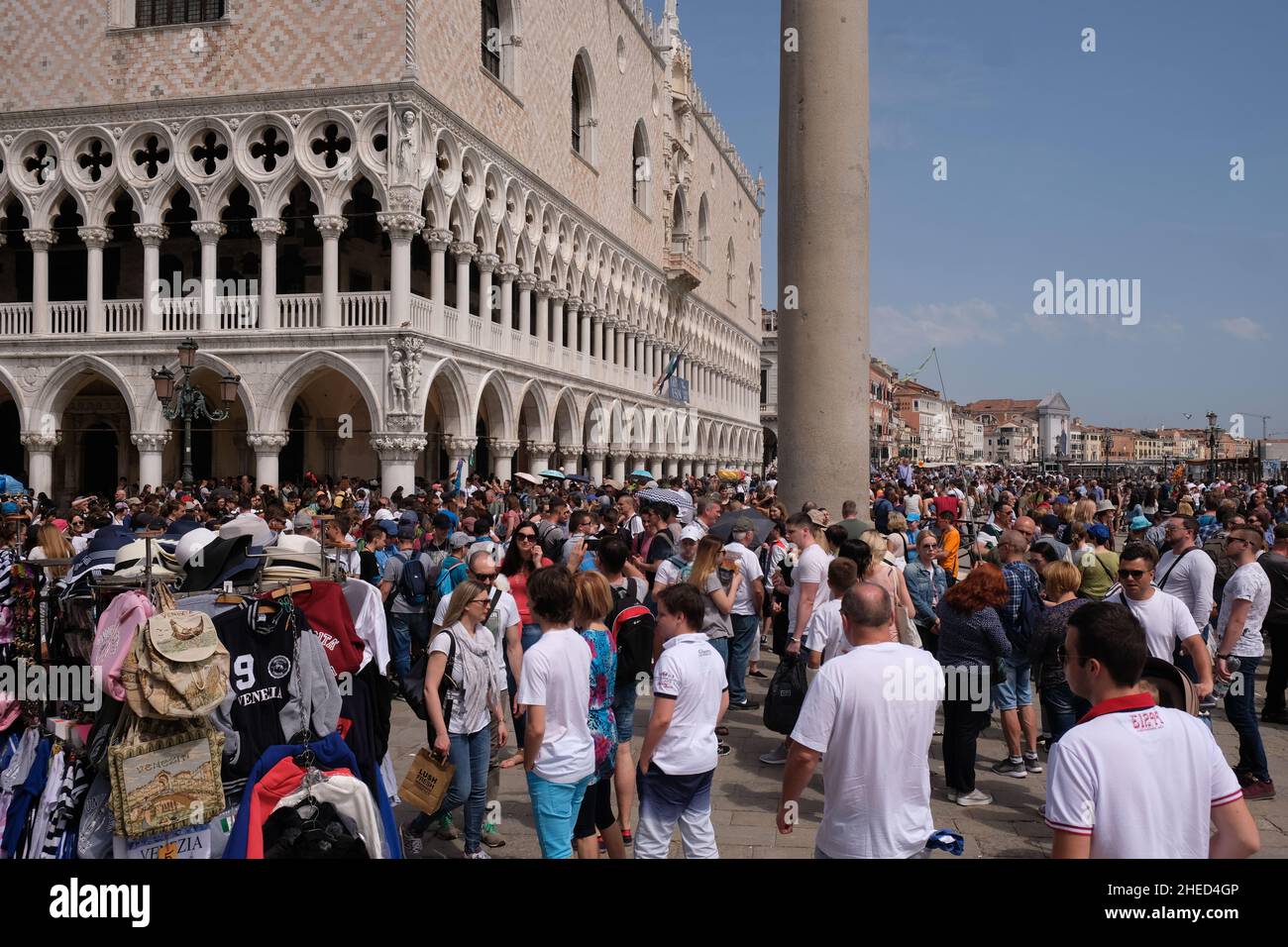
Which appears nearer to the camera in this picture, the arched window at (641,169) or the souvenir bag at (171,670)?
the souvenir bag at (171,670)

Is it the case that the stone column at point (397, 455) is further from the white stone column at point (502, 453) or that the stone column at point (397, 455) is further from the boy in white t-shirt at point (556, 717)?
the boy in white t-shirt at point (556, 717)

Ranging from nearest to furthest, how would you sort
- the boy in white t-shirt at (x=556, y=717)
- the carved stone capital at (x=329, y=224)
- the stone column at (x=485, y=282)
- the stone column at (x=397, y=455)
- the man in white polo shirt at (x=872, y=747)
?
1. the man in white polo shirt at (x=872, y=747)
2. the boy in white t-shirt at (x=556, y=717)
3. the stone column at (x=397, y=455)
4. the carved stone capital at (x=329, y=224)
5. the stone column at (x=485, y=282)

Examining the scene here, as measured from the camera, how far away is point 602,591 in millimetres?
4879

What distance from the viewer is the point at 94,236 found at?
22.4 metres

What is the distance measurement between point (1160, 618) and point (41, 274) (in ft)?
81.3

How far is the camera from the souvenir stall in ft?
12.0

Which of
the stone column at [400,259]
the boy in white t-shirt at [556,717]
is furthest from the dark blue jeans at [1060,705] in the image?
the stone column at [400,259]

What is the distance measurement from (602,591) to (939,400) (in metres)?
137

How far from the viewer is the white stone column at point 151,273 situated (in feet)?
72.3

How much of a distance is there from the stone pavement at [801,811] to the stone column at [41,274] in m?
20.0

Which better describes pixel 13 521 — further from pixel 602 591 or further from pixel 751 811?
pixel 751 811

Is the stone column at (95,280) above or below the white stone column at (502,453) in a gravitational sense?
above
